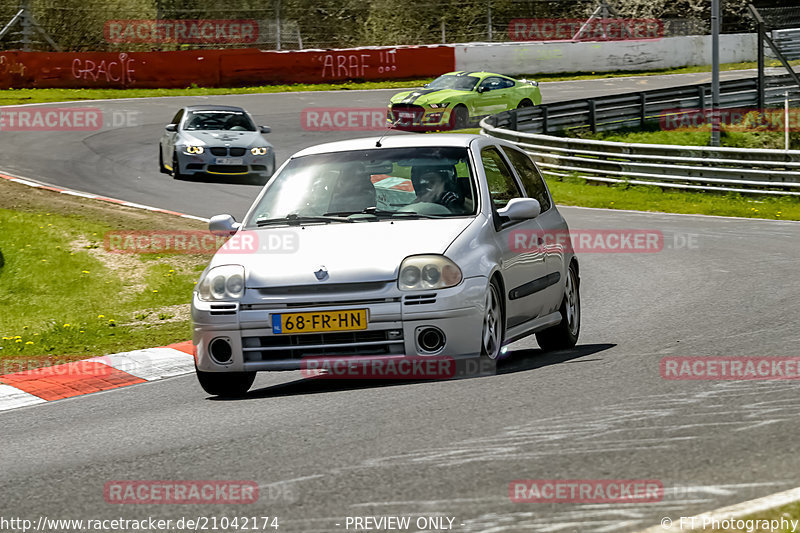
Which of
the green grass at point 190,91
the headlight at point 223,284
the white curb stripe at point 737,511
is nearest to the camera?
the white curb stripe at point 737,511

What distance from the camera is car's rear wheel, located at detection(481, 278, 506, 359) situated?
25.2ft

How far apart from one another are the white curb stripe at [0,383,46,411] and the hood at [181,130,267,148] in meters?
13.7

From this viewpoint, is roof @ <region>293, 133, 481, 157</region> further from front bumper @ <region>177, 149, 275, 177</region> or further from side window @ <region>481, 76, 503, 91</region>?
side window @ <region>481, 76, 503, 91</region>

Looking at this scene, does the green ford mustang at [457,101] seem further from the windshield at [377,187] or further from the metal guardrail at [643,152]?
the windshield at [377,187]

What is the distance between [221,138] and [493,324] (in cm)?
1536

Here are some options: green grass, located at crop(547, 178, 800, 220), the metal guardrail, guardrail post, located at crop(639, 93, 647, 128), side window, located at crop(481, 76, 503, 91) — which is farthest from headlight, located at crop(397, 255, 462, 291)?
guardrail post, located at crop(639, 93, 647, 128)

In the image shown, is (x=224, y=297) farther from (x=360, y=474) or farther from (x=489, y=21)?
(x=489, y=21)

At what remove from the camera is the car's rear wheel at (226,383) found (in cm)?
801

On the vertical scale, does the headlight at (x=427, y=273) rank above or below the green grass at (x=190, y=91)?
above

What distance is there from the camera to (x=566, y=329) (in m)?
9.40

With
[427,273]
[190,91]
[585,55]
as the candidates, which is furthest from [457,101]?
[427,273]

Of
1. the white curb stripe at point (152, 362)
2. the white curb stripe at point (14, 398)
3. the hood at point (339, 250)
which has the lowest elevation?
the white curb stripe at point (152, 362)

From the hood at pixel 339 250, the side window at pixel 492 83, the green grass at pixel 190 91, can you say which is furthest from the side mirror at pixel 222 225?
the green grass at pixel 190 91

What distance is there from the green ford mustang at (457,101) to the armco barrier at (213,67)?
31.6 ft
